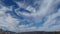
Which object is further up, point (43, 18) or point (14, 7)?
point (14, 7)

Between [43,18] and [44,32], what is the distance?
0.15 meters

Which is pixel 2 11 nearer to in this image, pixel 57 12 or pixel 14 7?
pixel 14 7

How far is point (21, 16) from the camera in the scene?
1.41m

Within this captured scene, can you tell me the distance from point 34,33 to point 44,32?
0.11m

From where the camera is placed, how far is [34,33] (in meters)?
1.38

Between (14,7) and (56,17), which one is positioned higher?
(14,7)

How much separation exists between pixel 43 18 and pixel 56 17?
0.14 meters

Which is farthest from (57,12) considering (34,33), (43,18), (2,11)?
(2,11)

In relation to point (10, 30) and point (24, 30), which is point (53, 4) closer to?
point (24, 30)

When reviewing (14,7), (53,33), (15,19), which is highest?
(14,7)

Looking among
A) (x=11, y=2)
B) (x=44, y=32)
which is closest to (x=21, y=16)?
(x=11, y=2)

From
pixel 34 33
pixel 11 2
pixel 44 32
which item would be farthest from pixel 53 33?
pixel 11 2

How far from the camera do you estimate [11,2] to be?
140 centimetres

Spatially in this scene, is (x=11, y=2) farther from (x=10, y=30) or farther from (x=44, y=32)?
(x=44, y=32)
